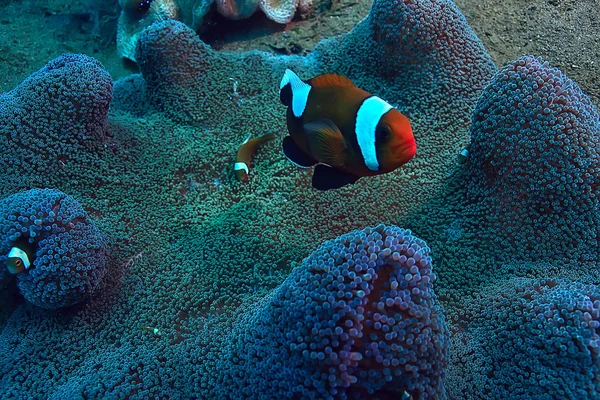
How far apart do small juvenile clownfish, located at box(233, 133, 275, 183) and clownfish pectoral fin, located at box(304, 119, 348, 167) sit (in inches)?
31.8

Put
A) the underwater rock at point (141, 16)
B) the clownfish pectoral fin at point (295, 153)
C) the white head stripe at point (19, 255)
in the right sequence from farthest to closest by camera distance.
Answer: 1. the underwater rock at point (141, 16)
2. the clownfish pectoral fin at point (295, 153)
3. the white head stripe at point (19, 255)

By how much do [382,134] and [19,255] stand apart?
5.60 ft

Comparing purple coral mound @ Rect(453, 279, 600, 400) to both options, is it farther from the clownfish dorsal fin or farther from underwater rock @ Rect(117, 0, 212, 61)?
underwater rock @ Rect(117, 0, 212, 61)

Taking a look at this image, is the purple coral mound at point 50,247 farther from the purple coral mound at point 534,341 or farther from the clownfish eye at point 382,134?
the purple coral mound at point 534,341

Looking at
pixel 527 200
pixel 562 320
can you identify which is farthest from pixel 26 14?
pixel 562 320

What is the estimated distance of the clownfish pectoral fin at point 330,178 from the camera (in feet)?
6.64

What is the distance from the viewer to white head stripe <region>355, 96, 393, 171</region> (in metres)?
1.75

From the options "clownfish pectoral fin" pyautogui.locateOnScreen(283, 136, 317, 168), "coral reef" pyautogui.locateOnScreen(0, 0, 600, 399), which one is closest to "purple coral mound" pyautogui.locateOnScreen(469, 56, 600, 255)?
"coral reef" pyautogui.locateOnScreen(0, 0, 600, 399)

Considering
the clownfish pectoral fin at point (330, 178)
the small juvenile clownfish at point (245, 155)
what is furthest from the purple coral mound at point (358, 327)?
the small juvenile clownfish at point (245, 155)

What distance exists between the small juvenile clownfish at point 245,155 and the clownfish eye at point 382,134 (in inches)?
43.1

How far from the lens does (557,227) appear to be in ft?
6.95

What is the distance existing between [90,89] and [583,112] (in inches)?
103

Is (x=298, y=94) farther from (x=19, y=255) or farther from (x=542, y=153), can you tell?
(x=19, y=255)

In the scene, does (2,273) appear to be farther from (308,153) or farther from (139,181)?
(308,153)
